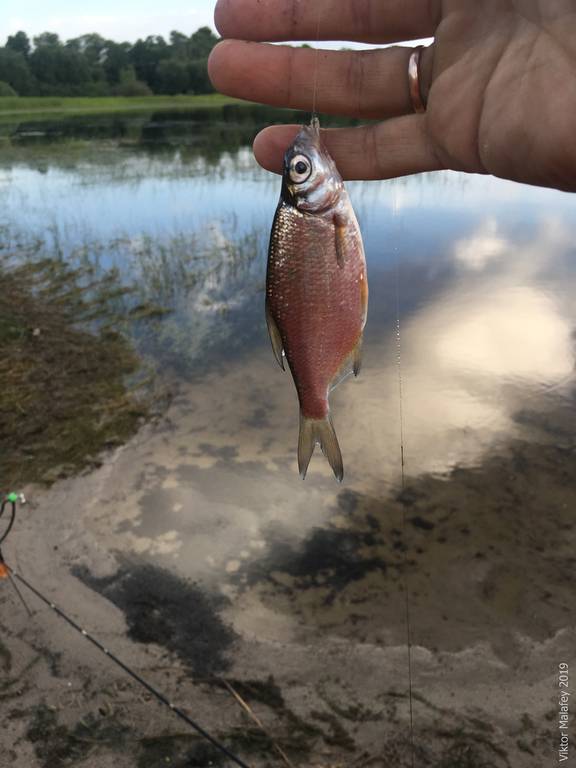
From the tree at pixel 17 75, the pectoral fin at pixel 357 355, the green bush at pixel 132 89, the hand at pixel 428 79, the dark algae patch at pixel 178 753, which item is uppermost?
the tree at pixel 17 75

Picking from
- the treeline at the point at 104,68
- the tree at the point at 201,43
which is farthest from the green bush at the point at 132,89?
the tree at the point at 201,43

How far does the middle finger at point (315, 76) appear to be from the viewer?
8.51 ft

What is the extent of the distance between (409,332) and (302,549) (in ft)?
16.3

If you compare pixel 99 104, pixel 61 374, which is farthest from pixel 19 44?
pixel 61 374

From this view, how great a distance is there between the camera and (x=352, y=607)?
4961mm

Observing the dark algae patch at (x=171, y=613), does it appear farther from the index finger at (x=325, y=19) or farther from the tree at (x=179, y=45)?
the tree at (x=179, y=45)

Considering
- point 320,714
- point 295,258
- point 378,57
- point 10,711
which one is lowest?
point 320,714

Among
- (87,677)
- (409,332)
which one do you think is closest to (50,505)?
(87,677)

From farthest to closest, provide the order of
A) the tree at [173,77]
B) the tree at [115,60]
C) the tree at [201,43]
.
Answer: the tree at [201,43] < the tree at [115,60] < the tree at [173,77]

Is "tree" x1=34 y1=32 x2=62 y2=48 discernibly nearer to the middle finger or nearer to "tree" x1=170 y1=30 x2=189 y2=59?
"tree" x1=170 y1=30 x2=189 y2=59

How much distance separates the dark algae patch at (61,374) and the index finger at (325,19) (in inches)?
214

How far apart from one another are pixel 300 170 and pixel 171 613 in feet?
13.5

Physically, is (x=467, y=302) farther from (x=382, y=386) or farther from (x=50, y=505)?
(x=50, y=505)

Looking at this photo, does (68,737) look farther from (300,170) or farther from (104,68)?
(104,68)
